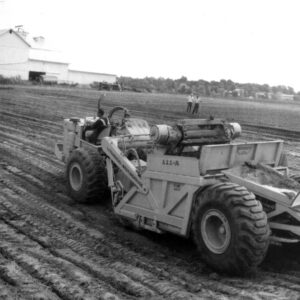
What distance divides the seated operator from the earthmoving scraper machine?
1.14m

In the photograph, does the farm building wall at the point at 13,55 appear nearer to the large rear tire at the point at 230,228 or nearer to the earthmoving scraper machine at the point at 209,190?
the earthmoving scraper machine at the point at 209,190

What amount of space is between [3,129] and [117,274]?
501 inches

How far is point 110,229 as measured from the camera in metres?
7.88

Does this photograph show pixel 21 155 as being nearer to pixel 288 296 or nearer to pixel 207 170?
pixel 207 170

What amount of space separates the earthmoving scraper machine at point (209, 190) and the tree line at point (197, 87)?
6053cm

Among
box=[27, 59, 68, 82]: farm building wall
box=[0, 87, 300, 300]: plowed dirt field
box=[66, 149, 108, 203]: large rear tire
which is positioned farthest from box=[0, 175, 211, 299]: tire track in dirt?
box=[27, 59, 68, 82]: farm building wall

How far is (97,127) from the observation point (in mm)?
9648

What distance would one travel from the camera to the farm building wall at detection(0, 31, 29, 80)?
66.7 meters

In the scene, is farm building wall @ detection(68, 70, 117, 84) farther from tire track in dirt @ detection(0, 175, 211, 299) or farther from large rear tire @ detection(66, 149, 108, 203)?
tire track in dirt @ detection(0, 175, 211, 299)

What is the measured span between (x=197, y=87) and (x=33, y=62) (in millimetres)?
26728

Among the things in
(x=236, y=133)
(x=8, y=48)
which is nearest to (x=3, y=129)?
(x=236, y=133)

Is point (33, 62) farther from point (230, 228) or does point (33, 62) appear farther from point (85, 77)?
point (230, 228)

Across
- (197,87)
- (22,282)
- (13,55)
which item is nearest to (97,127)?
(22,282)

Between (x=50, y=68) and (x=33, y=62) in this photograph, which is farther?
(x=50, y=68)
